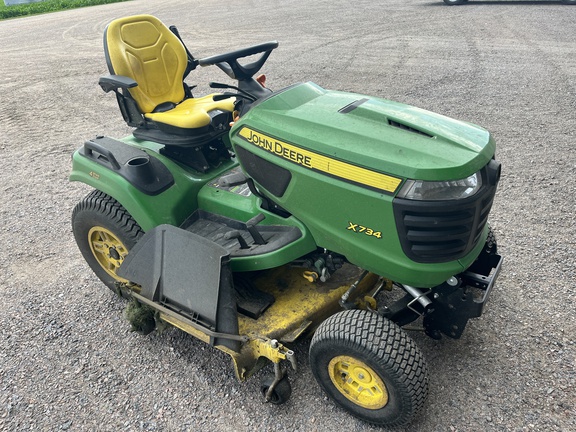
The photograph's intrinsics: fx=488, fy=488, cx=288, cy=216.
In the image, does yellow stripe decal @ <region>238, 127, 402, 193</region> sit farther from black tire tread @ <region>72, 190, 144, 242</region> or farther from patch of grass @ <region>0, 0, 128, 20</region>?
patch of grass @ <region>0, 0, 128, 20</region>

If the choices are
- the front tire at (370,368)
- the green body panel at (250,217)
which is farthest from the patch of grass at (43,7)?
the front tire at (370,368)

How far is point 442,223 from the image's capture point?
1842 mm

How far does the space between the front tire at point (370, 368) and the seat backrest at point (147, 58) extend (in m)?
1.87

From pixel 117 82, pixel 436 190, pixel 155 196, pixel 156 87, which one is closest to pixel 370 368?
pixel 436 190

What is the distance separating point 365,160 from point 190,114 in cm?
133

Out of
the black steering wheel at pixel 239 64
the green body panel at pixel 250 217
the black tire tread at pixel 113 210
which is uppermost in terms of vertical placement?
the black steering wheel at pixel 239 64

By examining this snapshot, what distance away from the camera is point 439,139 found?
1.93m

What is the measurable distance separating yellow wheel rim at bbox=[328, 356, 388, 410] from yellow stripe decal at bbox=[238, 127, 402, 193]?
75 cm

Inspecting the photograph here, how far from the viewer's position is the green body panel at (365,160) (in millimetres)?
1854

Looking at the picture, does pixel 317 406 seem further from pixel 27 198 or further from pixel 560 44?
pixel 560 44

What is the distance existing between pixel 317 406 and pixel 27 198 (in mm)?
3447

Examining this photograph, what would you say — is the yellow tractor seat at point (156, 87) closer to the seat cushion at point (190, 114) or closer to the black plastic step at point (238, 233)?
the seat cushion at point (190, 114)

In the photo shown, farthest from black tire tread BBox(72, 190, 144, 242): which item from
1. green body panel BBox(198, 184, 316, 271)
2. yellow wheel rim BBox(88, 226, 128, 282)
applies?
green body panel BBox(198, 184, 316, 271)

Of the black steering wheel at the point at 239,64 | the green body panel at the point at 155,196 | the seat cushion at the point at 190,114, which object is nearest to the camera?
the black steering wheel at the point at 239,64
